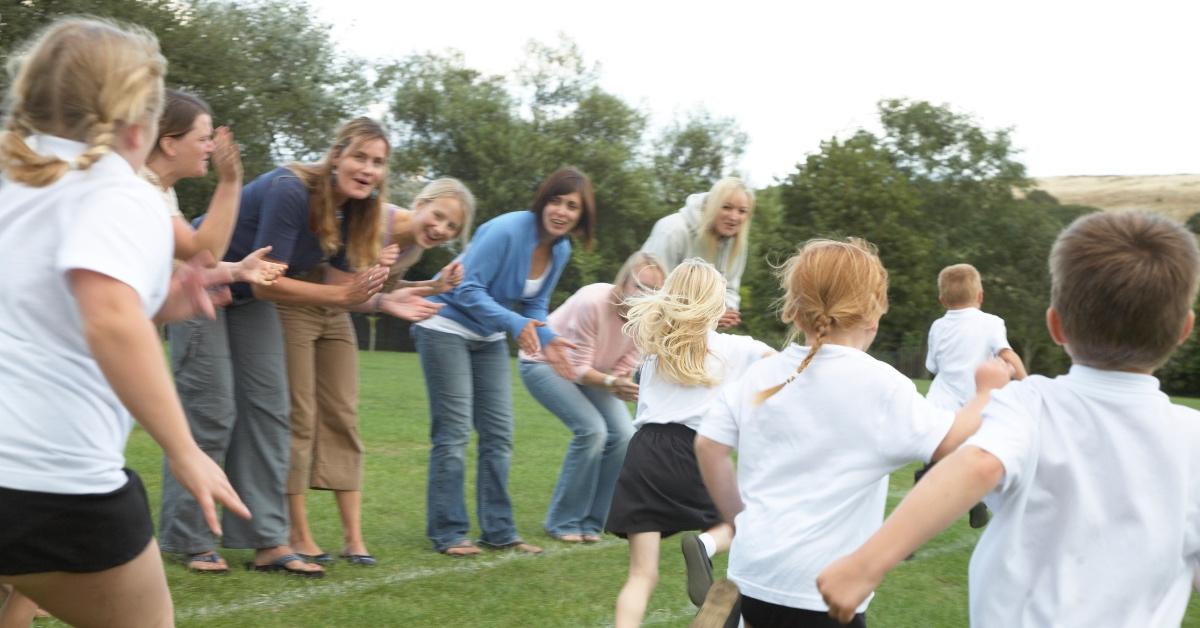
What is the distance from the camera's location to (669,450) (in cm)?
476

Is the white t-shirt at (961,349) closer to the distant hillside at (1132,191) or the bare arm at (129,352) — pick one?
the bare arm at (129,352)

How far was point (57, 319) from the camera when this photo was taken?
7.45 ft

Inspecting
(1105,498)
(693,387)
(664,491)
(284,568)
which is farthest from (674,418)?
(1105,498)

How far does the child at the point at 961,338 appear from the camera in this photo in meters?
8.40

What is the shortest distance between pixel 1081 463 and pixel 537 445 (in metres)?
9.47

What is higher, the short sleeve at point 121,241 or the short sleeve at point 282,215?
the short sleeve at point 121,241

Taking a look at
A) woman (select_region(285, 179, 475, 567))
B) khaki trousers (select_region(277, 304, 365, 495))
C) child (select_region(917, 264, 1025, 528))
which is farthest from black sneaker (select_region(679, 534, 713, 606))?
child (select_region(917, 264, 1025, 528))

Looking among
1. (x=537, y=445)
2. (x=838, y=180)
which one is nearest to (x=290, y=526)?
(x=537, y=445)

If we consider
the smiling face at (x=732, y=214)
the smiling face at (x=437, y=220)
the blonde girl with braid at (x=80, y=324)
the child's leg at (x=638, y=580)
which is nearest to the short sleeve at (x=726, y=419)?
the child's leg at (x=638, y=580)

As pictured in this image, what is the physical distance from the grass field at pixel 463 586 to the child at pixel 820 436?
185cm

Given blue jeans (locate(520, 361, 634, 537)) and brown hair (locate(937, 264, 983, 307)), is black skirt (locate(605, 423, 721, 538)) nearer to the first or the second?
blue jeans (locate(520, 361, 634, 537))

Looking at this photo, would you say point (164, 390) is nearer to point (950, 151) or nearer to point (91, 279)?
point (91, 279)

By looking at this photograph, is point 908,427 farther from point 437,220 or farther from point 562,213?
point 562,213

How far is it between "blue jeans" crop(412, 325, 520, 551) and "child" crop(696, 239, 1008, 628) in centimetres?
308
